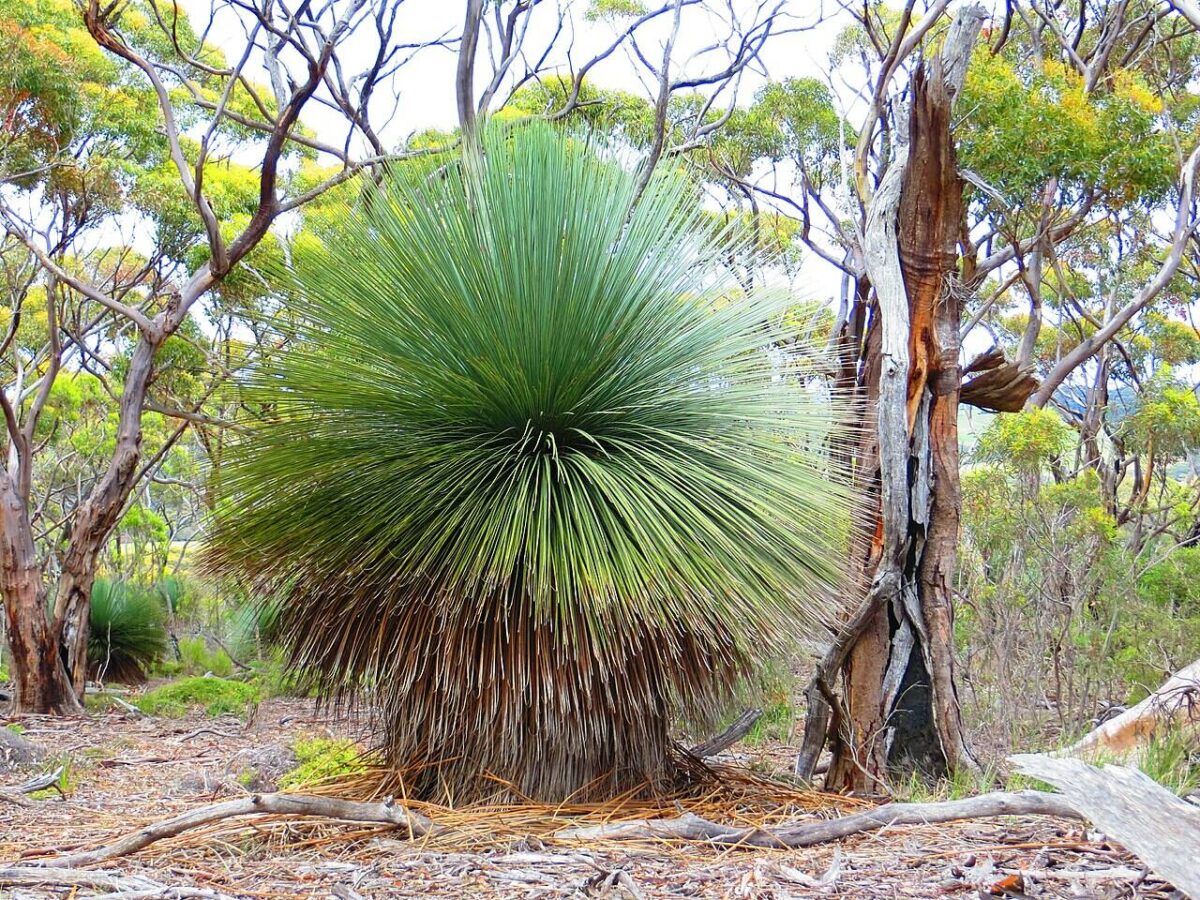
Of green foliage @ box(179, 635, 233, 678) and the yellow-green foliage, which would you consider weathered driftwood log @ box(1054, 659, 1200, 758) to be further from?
green foliage @ box(179, 635, 233, 678)

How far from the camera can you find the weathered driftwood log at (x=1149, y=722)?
203 inches

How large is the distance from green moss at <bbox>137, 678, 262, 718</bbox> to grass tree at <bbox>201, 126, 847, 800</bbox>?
7225mm

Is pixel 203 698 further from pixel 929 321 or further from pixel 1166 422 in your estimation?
pixel 1166 422

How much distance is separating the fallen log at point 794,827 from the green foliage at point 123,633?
35.7 ft

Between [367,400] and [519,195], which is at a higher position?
[519,195]

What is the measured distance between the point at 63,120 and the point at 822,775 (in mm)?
9497

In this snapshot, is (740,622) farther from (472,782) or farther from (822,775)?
(822,775)

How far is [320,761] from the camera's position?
6027mm

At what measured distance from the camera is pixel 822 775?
620 cm

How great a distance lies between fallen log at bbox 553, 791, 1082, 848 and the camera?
354 centimetres

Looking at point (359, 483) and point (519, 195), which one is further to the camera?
point (519, 195)

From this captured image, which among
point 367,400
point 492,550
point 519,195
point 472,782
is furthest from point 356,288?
point 472,782

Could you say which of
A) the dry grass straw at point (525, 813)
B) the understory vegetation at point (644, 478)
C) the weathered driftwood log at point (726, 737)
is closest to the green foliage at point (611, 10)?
the understory vegetation at point (644, 478)

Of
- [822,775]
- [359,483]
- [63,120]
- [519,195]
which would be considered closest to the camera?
[359,483]
